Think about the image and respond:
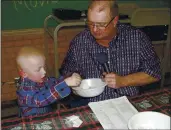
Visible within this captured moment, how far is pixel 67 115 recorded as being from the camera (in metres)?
1.13

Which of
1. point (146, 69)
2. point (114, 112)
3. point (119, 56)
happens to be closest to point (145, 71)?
point (146, 69)

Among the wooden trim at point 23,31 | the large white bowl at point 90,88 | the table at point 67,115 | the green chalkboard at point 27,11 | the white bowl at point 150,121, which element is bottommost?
the table at point 67,115

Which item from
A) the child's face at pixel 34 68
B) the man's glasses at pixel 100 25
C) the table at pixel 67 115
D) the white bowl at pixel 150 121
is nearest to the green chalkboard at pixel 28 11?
the man's glasses at pixel 100 25

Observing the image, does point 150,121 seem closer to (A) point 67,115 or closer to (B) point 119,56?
(A) point 67,115

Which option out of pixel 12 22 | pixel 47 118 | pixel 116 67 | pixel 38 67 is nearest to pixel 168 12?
pixel 116 67

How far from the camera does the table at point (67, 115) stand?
Result: 1.06 metres

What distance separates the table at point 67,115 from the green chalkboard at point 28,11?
157 cm

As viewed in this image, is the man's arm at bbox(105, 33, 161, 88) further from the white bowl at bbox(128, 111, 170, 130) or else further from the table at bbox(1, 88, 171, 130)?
the white bowl at bbox(128, 111, 170, 130)

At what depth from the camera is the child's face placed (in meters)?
1.29

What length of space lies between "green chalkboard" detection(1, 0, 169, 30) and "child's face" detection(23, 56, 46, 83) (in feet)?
4.28

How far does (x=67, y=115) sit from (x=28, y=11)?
164 cm

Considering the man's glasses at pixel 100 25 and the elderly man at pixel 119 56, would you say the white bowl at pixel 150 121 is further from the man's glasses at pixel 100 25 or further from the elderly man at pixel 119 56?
the man's glasses at pixel 100 25

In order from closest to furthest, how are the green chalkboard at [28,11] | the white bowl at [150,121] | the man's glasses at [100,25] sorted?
the white bowl at [150,121] → the man's glasses at [100,25] → the green chalkboard at [28,11]

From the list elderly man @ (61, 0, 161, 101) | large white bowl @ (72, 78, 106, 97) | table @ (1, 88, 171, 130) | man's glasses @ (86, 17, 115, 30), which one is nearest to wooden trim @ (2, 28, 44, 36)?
elderly man @ (61, 0, 161, 101)
